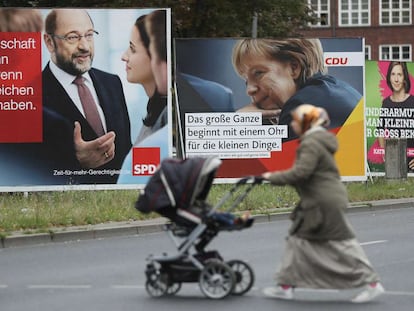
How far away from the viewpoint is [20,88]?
23266 millimetres

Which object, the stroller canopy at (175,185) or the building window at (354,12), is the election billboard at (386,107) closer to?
the stroller canopy at (175,185)

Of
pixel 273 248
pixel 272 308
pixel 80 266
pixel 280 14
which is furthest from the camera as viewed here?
pixel 280 14

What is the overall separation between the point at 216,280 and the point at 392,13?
80450mm

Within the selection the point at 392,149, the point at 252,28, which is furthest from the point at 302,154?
the point at 252,28

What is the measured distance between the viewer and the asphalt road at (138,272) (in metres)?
10.4

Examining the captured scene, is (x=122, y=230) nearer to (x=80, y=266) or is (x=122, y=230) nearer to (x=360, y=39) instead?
(x=80, y=266)

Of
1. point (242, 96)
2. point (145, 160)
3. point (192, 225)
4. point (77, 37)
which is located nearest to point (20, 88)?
point (77, 37)

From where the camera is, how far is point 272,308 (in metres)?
10.1

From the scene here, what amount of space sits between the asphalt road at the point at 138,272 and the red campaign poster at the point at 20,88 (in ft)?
18.5

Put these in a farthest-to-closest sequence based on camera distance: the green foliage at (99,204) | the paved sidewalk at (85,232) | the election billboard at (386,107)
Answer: the election billboard at (386,107), the green foliage at (99,204), the paved sidewalk at (85,232)

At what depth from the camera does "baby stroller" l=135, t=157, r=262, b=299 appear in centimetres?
1032

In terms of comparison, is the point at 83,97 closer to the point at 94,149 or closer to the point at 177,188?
the point at 94,149

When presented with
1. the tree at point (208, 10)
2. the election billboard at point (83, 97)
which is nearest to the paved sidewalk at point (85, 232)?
the election billboard at point (83, 97)

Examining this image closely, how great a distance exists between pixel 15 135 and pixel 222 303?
13.6 meters
